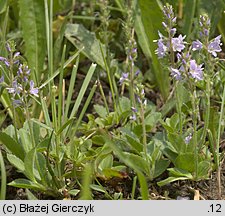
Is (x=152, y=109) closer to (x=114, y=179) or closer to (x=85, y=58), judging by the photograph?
(x=114, y=179)

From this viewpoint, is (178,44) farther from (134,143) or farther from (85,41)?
(85,41)

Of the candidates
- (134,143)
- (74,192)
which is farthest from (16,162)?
(134,143)

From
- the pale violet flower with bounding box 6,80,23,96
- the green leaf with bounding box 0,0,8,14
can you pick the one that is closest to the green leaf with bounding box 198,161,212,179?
the pale violet flower with bounding box 6,80,23,96

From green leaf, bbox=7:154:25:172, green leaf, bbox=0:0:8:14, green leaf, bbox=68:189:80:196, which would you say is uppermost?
green leaf, bbox=0:0:8:14

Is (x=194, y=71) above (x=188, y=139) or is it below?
above

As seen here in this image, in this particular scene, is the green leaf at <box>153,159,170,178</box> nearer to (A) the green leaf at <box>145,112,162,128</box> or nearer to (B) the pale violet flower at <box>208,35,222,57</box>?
(A) the green leaf at <box>145,112,162,128</box>

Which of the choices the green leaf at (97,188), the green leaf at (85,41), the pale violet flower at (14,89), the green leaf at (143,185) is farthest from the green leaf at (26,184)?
the green leaf at (85,41)

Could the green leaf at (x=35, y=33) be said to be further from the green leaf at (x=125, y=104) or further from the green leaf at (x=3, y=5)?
the green leaf at (x=125, y=104)
